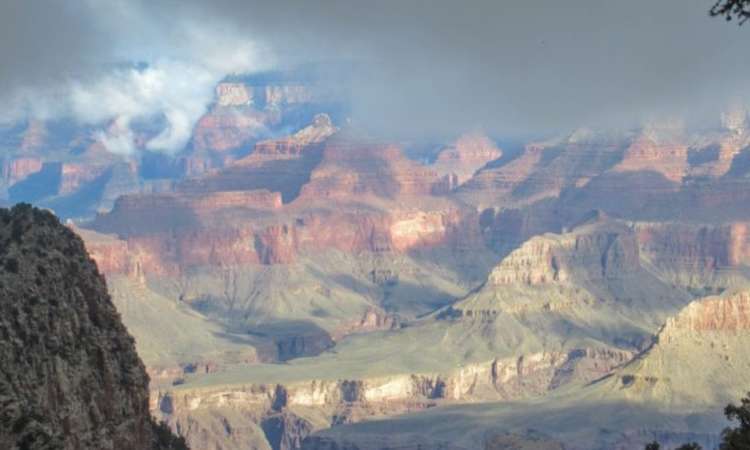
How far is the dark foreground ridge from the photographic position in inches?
1442

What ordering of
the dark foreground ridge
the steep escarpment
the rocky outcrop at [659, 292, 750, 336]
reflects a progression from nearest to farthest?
the dark foreground ridge < the steep escarpment < the rocky outcrop at [659, 292, 750, 336]

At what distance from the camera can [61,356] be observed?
39.8 meters

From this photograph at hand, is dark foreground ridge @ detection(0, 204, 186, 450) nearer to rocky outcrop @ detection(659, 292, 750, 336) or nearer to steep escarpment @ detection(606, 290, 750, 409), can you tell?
steep escarpment @ detection(606, 290, 750, 409)

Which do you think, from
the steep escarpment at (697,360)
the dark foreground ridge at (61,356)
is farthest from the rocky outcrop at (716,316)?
the dark foreground ridge at (61,356)

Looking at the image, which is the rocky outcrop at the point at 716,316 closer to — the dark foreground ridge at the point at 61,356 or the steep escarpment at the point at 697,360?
the steep escarpment at the point at 697,360

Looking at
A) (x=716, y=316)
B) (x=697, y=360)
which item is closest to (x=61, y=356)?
(x=697, y=360)

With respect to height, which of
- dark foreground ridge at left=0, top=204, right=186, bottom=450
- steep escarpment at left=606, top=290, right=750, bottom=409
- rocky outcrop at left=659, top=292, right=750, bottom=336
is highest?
dark foreground ridge at left=0, top=204, right=186, bottom=450

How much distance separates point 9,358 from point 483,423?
145952mm

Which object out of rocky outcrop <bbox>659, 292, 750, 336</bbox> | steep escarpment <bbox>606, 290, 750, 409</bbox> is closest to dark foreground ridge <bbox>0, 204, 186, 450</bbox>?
steep escarpment <bbox>606, 290, 750, 409</bbox>

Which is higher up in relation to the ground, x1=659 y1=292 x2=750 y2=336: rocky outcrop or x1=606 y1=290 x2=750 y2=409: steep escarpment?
x1=659 y1=292 x2=750 y2=336: rocky outcrop

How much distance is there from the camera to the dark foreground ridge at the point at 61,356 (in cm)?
3662

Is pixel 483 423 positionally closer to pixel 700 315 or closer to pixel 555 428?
pixel 555 428

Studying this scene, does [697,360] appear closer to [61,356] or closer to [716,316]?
[716,316]

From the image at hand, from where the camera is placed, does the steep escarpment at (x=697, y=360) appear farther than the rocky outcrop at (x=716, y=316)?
No
